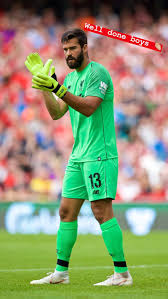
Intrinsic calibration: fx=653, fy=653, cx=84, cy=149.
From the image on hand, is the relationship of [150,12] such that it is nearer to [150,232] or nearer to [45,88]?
[150,232]


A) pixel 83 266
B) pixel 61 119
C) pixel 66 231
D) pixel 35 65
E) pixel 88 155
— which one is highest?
pixel 61 119

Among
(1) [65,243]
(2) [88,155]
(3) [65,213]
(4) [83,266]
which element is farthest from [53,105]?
(4) [83,266]

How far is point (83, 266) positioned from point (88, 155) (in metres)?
2.26

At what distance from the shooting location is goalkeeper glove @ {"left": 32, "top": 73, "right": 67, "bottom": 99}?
215 inches

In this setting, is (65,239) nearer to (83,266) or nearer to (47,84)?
(47,84)

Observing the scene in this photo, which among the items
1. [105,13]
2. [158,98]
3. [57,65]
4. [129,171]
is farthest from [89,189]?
[105,13]

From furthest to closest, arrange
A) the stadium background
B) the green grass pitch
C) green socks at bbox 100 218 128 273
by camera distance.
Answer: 1. the stadium background
2. green socks at bbox 100 218 128 273
3. the green grass pitch

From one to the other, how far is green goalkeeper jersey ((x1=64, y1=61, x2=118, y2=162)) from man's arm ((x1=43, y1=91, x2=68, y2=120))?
0.72 ft

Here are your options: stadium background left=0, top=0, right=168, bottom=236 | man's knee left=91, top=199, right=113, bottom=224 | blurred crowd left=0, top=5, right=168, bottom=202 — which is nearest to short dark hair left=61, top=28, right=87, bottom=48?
man's knee left=91, top=199, right=113, bottom=224

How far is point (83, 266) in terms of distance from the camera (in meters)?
7.72

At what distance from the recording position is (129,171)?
15156mm

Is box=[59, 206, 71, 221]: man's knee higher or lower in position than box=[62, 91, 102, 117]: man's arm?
lower

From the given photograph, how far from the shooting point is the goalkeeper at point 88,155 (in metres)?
5.73

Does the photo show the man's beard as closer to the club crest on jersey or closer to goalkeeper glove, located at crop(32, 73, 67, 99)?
the club crest on jersey
